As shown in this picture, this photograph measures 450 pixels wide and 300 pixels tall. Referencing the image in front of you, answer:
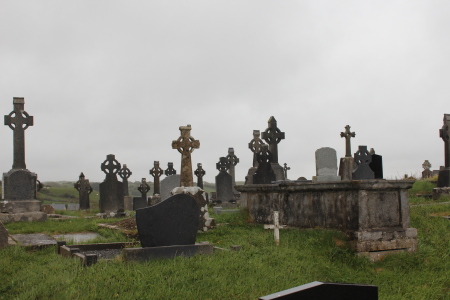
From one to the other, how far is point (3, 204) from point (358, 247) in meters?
10.6

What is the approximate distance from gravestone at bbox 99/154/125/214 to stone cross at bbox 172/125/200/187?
7375 millimetres

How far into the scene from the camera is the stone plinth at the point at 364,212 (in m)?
8.59

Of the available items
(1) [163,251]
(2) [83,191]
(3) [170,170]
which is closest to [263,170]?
(1) [163,251]

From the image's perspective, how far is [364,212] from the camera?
865 cm

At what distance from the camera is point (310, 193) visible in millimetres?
9719

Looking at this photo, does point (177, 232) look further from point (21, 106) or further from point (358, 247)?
point (21, 106)

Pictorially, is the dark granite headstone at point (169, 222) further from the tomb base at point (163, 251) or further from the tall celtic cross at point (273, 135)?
the tall celtic cross at point (273, 135)

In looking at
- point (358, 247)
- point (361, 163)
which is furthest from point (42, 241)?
point (361, 163)

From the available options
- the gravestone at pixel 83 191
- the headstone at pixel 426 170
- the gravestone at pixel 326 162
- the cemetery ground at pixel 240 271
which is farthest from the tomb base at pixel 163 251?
the headstone at pixel 426 170

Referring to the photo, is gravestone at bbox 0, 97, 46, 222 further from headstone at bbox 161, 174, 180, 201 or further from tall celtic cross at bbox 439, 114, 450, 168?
tall celtic cross at bbox 439, 114, 450, 168

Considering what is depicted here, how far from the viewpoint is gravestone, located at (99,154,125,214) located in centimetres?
1878

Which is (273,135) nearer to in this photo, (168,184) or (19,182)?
(168,184)

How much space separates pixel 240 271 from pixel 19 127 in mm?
11199

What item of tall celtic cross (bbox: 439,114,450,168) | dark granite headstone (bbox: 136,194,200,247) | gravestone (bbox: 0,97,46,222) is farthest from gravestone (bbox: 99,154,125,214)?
tall celtic cross (bbox: 439,114,450,168)
